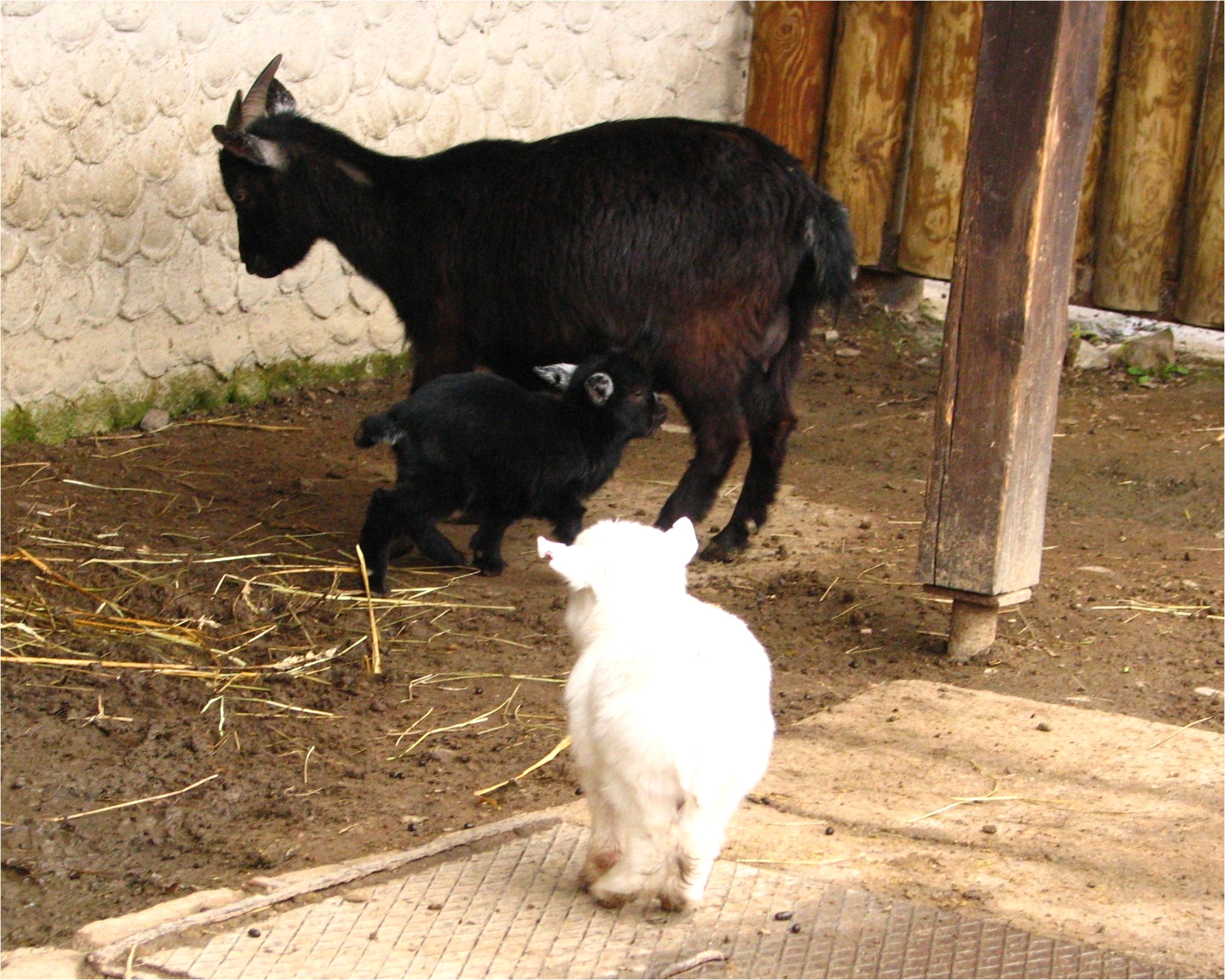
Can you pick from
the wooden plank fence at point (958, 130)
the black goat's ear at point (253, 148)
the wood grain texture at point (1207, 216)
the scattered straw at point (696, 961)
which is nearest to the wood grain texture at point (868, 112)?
the wooden plank fence at point (958, 130)

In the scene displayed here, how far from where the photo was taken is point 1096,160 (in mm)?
8305

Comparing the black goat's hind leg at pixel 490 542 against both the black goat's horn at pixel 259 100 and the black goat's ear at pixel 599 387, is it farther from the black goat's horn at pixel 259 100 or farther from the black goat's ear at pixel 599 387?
the black goat's horn at pixel 259 100

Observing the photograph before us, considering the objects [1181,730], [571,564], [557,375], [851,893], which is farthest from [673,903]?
[557,375]

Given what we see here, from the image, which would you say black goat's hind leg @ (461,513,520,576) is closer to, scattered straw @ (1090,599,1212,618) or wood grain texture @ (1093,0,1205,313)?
scattered straw @ (1090,599,1212,618)

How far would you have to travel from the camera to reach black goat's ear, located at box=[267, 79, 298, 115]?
5949 mm

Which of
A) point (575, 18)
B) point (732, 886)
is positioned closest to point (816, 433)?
point (575, 18)

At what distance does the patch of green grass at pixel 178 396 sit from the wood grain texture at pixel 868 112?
283 centimetres

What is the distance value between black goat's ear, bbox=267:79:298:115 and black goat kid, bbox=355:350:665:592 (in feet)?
5.13

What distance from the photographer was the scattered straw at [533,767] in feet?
11.9

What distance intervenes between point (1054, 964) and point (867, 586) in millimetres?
2584

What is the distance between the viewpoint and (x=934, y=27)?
338 inches

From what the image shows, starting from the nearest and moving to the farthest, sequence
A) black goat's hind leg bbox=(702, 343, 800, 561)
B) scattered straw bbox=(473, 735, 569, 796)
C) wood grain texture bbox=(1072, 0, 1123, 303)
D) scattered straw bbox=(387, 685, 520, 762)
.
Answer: scattered straw bbox=(473, 735, 569, 796), scattered straw bbox=(387, 685, 520, 762), black goat's hind leg bbox=(702, 343, 800, 561), wood grain texture bbox=(1072, 0, 1123, 303)

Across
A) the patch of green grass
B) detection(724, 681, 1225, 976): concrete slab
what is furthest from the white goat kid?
the patch of green grass

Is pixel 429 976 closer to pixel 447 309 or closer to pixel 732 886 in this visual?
pixel 732 886
